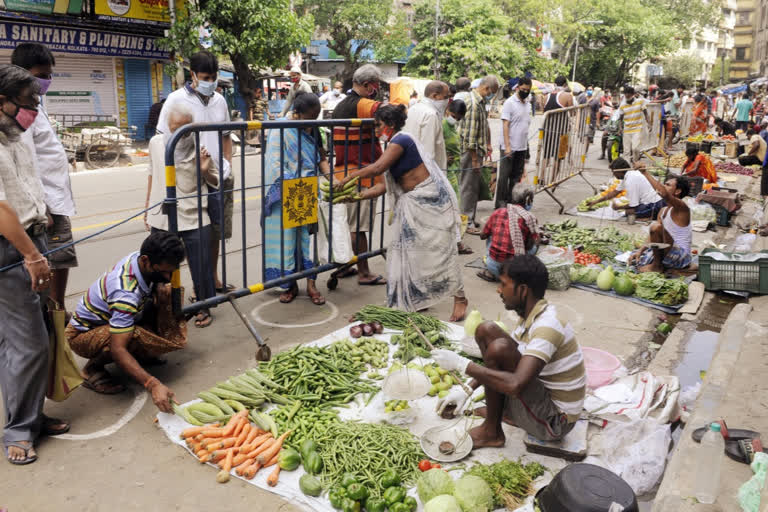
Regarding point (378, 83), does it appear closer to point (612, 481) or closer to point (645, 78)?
point (612, 481)

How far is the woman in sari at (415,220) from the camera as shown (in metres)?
5.03

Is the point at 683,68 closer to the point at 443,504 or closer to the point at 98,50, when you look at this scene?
the point at 98,50

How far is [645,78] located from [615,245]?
7524 cm

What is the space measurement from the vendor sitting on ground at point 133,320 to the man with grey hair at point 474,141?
529 centimetres

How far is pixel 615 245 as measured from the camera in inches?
316

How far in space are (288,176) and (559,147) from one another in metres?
6.48

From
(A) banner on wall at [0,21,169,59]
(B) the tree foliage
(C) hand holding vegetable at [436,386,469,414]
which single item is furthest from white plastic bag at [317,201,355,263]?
(B) the tree foliage

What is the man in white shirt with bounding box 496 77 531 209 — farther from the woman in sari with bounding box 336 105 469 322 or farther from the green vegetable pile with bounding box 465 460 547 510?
the green vegetable pile with bounding box 465 460 547 510

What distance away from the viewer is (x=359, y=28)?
3797 cm

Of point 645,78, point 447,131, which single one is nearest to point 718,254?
point 447,131

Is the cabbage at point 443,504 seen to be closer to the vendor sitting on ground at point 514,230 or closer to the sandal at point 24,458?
the sandal at point 24,458

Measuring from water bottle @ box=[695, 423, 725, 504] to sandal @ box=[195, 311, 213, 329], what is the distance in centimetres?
385

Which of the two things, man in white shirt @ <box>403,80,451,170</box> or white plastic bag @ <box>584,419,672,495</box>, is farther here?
man in white shirt @ <box>403,80,451,170</box>

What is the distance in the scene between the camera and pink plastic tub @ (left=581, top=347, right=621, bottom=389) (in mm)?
4176
